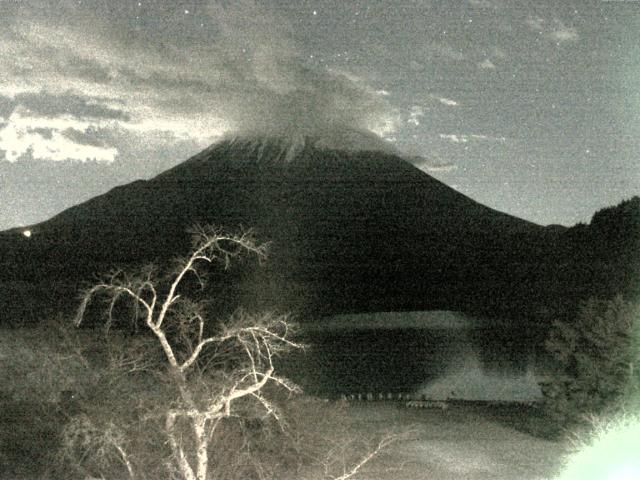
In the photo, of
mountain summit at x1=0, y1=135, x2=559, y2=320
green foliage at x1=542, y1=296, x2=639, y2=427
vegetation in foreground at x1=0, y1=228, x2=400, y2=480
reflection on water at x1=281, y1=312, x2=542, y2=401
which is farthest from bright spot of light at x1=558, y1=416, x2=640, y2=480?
mountain summit at x1=0, y1=135, x2=559, y2=320

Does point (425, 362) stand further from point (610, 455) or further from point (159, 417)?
point (159, 417)

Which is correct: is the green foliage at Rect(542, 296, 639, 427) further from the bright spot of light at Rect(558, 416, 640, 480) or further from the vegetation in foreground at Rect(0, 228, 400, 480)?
the vegetation in foreground at Rect(0, 228, 400, 480)

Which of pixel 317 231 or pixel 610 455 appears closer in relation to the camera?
pixel 610 455

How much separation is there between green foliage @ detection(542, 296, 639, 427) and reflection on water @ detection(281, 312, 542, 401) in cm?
877

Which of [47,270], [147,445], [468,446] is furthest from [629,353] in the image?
[47,270]

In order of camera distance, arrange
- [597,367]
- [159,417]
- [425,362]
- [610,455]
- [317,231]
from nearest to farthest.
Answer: [159,417] < [610,455] < [597,367] < [425,362] < [317,231]

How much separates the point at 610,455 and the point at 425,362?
2198 centimetres

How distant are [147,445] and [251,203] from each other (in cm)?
8729

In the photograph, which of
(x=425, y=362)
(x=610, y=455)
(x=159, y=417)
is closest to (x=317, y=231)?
(x=425, y=362)

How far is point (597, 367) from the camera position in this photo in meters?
16.0

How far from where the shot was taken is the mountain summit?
2345 inches

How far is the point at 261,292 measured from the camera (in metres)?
56.5

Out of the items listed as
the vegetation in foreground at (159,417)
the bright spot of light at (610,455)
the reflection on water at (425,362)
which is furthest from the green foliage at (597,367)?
the reflection on water at (425,362)

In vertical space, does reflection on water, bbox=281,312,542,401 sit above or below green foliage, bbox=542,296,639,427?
below
